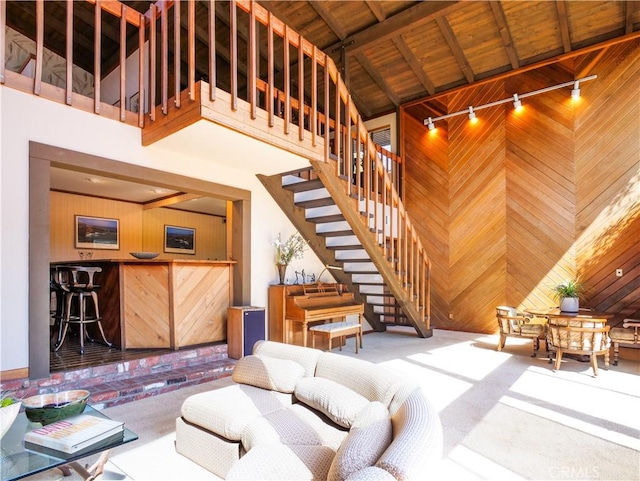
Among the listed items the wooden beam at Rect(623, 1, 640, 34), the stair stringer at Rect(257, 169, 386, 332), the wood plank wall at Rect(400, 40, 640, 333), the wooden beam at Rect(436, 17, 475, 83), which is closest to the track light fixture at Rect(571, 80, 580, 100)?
the wood plank wall at Rect(400, 40, 640, 333)

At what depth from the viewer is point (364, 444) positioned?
1478 millimetres

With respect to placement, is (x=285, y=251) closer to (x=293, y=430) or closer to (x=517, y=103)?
(x=293, y=430)

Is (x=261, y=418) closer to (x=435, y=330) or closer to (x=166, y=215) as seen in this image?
(x=435, y=330)

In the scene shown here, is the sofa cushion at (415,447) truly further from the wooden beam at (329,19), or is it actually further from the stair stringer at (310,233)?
the wooden beam at (329,19)

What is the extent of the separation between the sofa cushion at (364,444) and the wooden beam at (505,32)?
21.9ft

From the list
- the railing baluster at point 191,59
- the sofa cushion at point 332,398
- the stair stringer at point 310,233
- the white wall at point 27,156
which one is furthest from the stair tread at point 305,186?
the sofa cushion at point 332,398

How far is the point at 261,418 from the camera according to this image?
2363 millimetres

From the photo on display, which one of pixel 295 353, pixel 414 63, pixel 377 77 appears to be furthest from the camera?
pixel 377 77

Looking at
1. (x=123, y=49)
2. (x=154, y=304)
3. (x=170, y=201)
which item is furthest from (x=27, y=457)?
(x=170, y=201)

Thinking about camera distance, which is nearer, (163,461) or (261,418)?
(261,418)

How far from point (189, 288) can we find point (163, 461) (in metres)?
2.64

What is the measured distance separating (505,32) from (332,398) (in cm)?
680

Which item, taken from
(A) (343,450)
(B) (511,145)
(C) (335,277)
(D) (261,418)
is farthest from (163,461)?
(B) (511,145)

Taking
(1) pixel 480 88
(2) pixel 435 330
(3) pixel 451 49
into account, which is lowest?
(2) pixel 435 330
